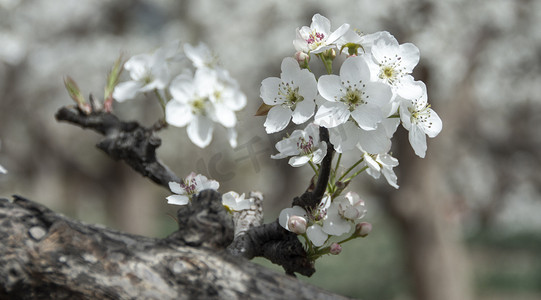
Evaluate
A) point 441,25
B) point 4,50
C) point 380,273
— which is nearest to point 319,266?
point 380,273

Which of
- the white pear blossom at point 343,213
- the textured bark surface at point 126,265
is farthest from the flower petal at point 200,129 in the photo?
the white pear blossom at point 343,213

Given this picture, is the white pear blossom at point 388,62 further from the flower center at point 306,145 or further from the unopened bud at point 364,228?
the unopened bud at point 364,228

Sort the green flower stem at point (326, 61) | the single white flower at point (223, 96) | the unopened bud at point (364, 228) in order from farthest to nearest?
the unopened bud at point (364, 228)
the green flower stem at point (326, 61)
the single white flower at point (223, 96)

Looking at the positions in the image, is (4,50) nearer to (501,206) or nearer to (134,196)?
(134,196)

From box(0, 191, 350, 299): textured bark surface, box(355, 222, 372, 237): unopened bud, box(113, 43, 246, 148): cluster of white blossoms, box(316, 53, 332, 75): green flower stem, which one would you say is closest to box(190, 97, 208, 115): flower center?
box(113, 43, 246, 148): cluster of white blossoms

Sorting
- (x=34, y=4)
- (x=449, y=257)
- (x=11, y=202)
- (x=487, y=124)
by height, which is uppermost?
(x=487, y=124)

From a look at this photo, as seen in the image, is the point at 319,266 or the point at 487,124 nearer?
the point at 319,266

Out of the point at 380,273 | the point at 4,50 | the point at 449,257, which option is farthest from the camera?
the point at 380,273

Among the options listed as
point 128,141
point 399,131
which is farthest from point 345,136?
point 399,131
